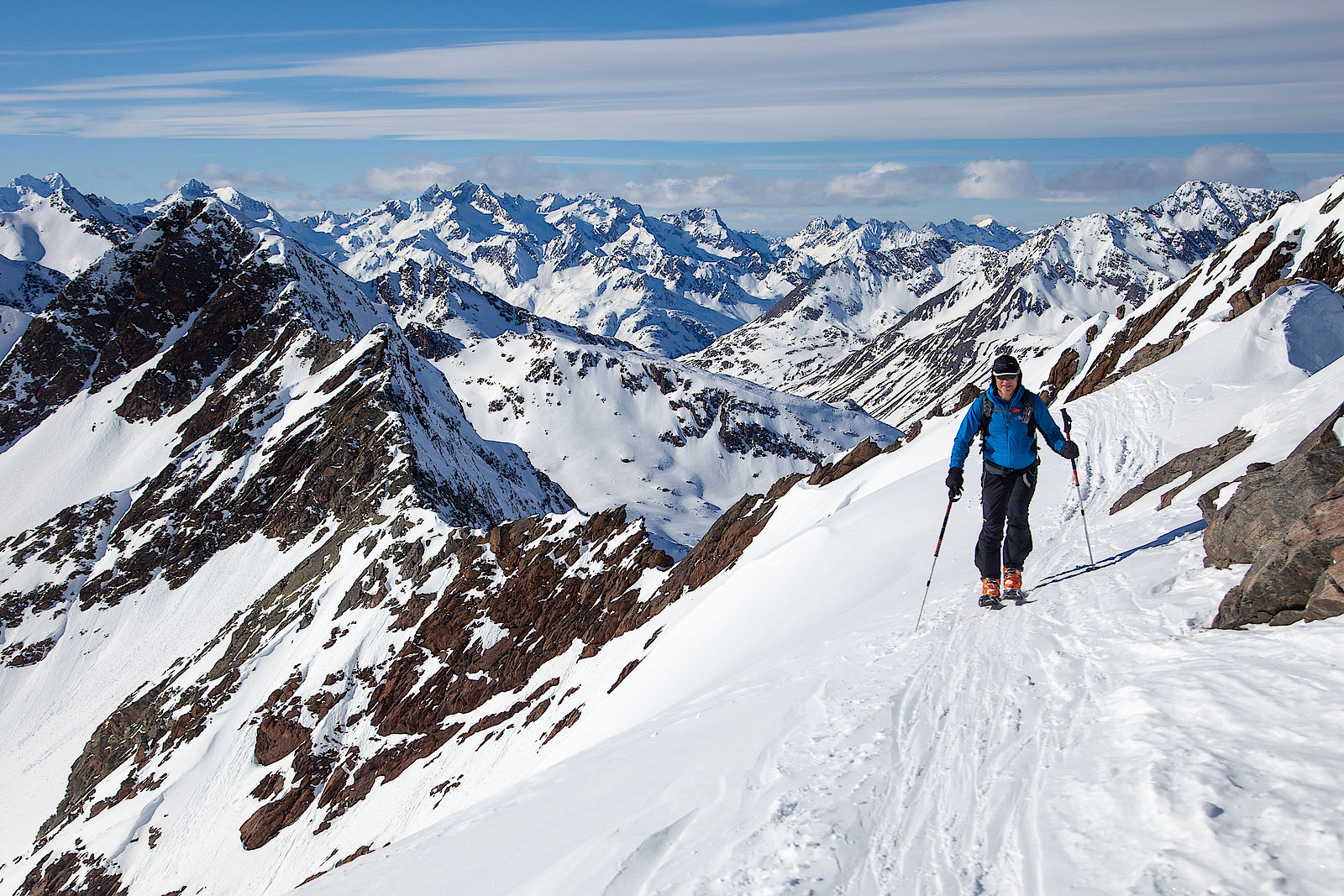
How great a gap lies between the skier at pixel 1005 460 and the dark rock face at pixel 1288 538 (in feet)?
7.03

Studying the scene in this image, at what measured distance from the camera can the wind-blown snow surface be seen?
488 centimetres

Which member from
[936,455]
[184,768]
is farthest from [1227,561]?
[184,768]

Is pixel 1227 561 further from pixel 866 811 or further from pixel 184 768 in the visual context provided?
pixel 184 768

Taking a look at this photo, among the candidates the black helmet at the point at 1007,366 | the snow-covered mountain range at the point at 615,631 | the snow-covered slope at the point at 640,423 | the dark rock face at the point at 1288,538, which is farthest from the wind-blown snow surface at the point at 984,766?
the snow-covered slope at the point at 640,423

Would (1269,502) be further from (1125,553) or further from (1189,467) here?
(1189,467)

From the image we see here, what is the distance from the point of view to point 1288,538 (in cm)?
751

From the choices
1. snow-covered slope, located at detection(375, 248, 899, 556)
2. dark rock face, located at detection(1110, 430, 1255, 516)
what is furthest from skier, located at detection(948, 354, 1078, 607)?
snow-covered slope, located at detection(375, 248, 899, 556)

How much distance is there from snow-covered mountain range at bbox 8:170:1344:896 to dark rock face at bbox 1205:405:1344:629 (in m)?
0.04

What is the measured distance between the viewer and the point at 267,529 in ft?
256

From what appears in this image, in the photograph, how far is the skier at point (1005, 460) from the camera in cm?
1069

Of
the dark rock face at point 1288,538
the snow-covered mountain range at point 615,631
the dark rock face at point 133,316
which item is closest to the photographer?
the snow-covered mountain range at point 615,631

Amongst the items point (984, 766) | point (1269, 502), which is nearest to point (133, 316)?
point (984, 766)

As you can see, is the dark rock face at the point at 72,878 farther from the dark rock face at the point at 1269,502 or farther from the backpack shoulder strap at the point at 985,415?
the dark rock face at the point at 1269,502

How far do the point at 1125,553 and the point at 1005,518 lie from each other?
2.27 meters
